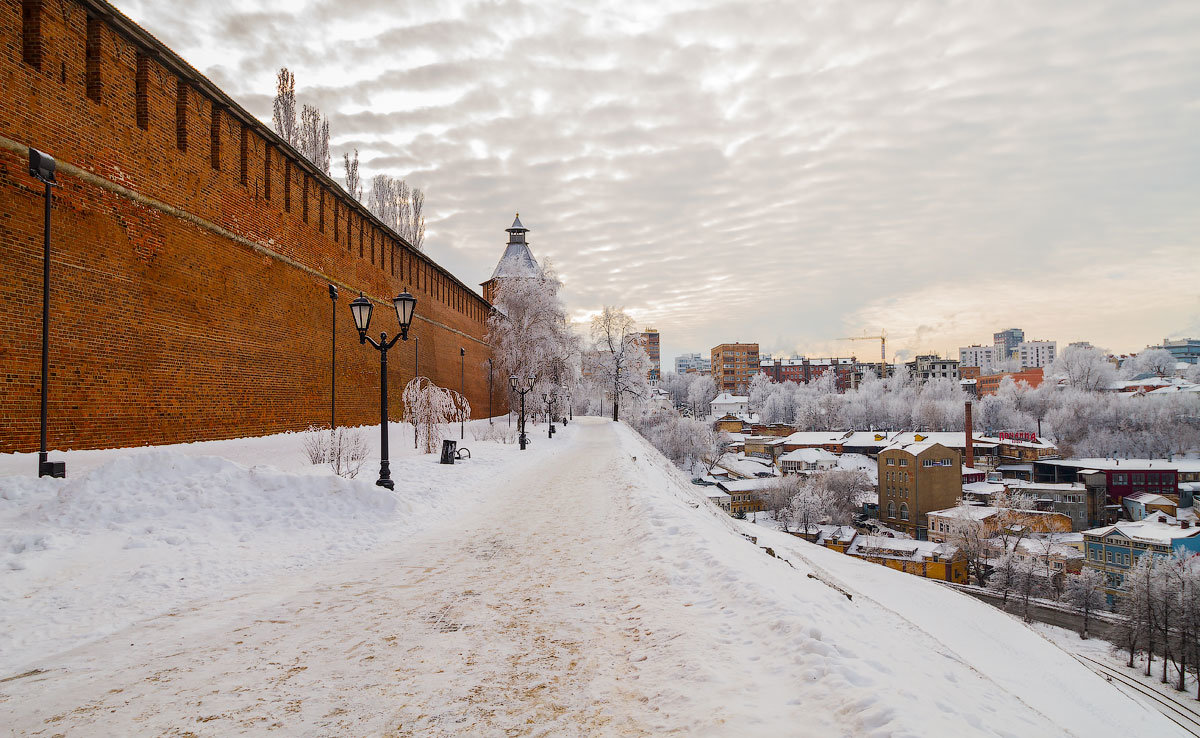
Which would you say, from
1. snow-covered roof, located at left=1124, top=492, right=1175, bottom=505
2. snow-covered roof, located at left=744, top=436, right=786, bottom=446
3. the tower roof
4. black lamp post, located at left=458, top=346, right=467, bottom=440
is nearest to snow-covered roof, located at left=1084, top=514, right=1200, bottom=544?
snow-covered roof, located at left=1124, top=492, right=1175, bottom=505

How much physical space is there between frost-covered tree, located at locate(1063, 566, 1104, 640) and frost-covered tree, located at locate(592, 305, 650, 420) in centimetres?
2995

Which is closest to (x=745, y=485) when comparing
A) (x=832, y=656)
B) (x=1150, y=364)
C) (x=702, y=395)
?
(x=832, y=656)

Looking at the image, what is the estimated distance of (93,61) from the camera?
10086mm

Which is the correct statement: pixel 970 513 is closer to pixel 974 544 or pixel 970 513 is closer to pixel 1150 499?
pixel 974 544

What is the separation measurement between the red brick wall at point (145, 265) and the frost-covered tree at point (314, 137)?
71.0 ft

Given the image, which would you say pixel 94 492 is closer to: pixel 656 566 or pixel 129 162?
pixel 656 566

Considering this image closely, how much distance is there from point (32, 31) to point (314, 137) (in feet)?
99.1

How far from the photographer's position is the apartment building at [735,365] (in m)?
141

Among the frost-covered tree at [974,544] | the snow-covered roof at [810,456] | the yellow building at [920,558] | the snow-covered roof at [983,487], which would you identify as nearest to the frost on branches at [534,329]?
the yellow building at [920,558]

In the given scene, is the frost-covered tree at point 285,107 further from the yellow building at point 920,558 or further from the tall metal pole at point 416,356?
the yellow building at point 920,558

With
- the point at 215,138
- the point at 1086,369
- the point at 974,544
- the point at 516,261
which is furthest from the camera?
the point at 1086,369

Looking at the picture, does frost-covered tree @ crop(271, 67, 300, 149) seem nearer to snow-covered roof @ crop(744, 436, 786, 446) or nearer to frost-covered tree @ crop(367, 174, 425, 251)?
frost-covered tree @ crop(367, 174, 425, 251)

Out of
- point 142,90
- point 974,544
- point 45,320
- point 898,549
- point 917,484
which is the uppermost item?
point 142,90

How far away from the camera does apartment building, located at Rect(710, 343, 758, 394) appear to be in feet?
461
